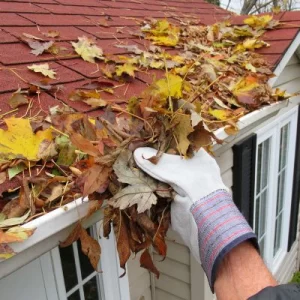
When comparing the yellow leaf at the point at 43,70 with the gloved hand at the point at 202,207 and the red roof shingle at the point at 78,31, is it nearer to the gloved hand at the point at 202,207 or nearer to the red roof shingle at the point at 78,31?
the red roof shingle at the point at 78,31

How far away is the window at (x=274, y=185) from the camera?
3.92 metres

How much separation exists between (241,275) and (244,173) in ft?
7.03

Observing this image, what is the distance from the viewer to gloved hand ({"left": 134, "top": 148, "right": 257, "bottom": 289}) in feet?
3.64

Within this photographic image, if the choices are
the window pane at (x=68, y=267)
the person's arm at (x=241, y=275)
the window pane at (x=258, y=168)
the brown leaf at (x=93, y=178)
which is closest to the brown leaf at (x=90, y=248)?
the brown leaf at (x=93, y=178)

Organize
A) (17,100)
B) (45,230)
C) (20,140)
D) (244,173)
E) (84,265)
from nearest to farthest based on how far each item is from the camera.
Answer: (45,230), (20,140), (17,100), (84,265), (244,173)

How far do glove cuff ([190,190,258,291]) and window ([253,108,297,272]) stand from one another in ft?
7.96

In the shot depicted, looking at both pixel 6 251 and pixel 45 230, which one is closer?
pixel 6 251

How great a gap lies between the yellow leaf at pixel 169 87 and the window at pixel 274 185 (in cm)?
219

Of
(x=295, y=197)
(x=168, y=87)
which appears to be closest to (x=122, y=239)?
(x=168, y=87)

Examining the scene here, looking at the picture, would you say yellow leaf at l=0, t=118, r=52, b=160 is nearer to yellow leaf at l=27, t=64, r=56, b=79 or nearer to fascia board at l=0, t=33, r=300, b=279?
fascia board at l=0, t=33, r=300, b=279

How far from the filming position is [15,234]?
36.7 inches

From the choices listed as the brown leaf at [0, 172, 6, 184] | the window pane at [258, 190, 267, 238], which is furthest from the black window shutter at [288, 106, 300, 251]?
the brown leaf at [0, 172, 6, 184]

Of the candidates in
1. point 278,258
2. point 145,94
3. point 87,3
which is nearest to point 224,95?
point 145,94

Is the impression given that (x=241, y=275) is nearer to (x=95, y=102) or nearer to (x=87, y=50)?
(x=95, y=102)
